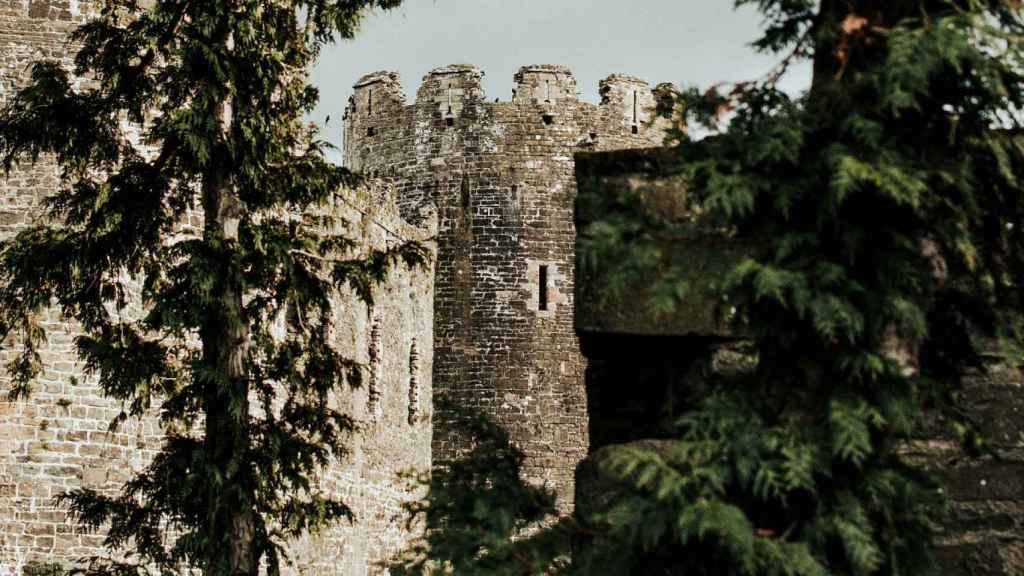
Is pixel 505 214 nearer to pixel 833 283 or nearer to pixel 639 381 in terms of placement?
pixel 639 381

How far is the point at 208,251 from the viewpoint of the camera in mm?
9391

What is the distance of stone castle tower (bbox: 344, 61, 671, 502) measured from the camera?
23.3 meters

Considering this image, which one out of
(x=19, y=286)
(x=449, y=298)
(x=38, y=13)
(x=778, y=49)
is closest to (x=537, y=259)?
(x=449, y=298)

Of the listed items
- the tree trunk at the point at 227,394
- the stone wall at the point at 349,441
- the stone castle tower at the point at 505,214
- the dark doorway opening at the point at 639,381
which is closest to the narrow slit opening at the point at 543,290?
the stone castle tower at the point at 505,214

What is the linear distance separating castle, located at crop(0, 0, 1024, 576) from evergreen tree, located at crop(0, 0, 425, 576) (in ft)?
10.2

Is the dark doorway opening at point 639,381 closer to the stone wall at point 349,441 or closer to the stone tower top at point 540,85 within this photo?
the stone wall at point 349,441

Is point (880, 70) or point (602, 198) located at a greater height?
point (880, 70)

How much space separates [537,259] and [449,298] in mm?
1525

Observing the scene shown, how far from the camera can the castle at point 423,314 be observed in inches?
516

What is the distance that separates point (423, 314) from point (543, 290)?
2.04 m

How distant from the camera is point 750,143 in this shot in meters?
3.97

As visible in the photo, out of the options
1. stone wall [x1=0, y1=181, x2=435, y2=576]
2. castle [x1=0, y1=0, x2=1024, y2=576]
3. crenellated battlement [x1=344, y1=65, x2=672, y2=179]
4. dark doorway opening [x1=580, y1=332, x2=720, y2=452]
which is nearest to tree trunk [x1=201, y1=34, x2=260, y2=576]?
stone wall [x1=0, y1=181, x2=435, y2=576]

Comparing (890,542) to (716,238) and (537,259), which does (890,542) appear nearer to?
(716,238)

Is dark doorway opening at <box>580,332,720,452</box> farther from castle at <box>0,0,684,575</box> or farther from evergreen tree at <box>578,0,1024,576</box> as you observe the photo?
castle at <box>0,0,684,575</box>
